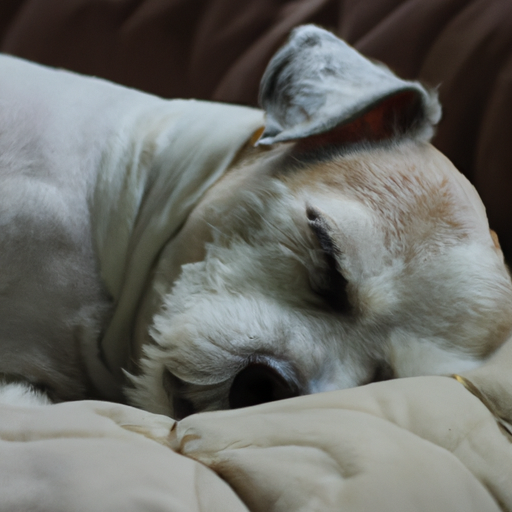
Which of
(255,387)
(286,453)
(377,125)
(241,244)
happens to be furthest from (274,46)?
(286,453)

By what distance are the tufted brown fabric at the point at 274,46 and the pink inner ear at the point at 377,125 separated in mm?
428

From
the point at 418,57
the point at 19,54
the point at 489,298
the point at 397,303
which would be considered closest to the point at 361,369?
the point at 397,303

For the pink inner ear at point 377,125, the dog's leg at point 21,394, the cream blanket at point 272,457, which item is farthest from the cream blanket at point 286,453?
the pink inner ear at point 377,125

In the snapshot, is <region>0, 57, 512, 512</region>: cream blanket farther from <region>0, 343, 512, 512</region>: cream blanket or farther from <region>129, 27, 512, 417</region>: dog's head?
<region>129, 27, 512, 417</region>: dog's head

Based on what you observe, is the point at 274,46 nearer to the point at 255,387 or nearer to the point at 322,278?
the point at 322,278

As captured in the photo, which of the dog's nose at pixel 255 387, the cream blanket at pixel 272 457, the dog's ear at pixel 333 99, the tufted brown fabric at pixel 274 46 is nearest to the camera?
the cream blanket at pixel 272 457

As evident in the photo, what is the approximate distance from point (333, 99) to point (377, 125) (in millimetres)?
106

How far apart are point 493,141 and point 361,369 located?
764mm

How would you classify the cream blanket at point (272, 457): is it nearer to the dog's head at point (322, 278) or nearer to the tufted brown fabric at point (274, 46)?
the dog's head at point (322, 278)

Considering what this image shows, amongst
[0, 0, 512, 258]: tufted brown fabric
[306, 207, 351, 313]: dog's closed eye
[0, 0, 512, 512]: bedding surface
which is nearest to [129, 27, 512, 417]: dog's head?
[306, 207, 351, 313]: dog's closed eye

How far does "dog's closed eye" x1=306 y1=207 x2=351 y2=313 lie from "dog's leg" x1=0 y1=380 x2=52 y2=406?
18.2 inches

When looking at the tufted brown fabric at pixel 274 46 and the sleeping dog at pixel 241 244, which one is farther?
the tufted brown fabric at pixel 274 46

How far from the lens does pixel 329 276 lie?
878mm

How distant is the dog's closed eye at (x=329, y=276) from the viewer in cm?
87
